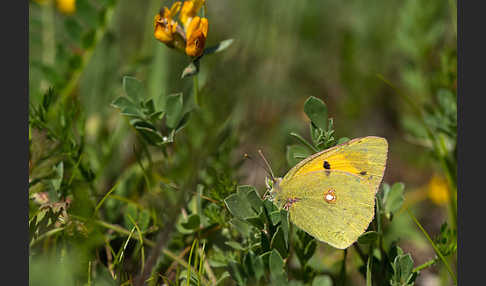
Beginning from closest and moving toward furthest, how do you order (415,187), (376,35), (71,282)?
(71,282) < (415,187) < (376,35)

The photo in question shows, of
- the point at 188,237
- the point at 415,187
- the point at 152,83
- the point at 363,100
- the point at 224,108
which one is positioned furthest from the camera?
the point at 363,100

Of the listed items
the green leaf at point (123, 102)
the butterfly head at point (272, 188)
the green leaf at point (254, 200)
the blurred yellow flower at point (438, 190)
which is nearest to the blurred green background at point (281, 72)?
the blurred yellow flower at point (438, 190)

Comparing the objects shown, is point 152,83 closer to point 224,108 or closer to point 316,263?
point 224,108

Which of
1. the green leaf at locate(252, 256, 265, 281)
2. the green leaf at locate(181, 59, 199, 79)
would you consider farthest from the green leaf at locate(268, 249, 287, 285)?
the green leaf at locate(181, 59, 199, 79)

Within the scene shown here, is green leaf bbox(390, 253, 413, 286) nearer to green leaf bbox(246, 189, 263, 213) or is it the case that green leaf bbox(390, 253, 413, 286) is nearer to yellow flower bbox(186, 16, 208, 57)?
green leaf bbox(246, 189, 263, 213)

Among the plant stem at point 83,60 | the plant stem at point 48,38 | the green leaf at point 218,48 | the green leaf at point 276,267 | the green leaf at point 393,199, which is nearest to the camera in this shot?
the green leaf at point 276,267

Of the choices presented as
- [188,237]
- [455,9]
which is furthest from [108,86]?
[455,9]

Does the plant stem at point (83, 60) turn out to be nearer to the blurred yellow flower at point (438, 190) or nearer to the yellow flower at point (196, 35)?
the yellow flower at point (196, 35)
